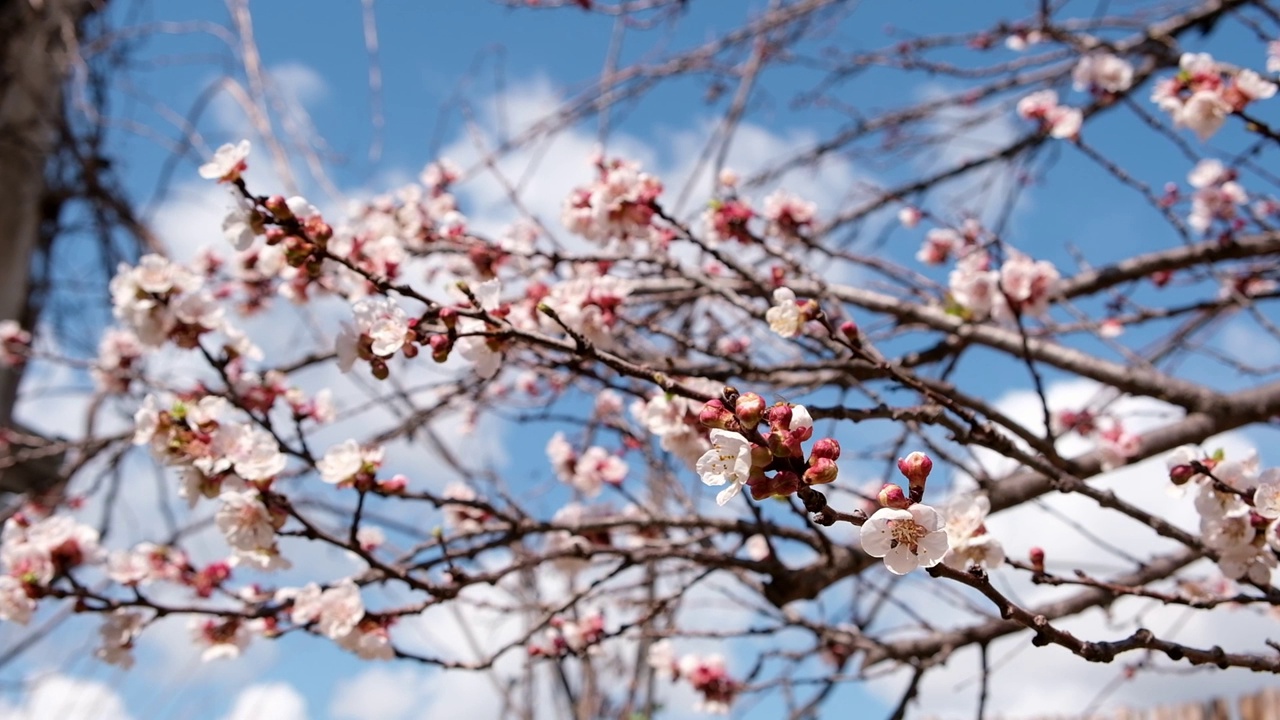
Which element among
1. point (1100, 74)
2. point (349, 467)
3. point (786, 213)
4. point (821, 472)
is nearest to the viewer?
point (821, 472)

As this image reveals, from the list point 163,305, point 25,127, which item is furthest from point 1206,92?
point 25,127

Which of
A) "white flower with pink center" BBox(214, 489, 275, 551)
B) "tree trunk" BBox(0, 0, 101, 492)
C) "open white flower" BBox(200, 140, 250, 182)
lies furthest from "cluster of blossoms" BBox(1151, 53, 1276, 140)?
"tree trunk" BBox(0, 0, 101, 492)

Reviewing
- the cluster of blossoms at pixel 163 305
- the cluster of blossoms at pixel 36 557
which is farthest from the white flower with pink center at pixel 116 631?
the cluster of blossoms at pixel 163 305

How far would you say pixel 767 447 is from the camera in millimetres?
768

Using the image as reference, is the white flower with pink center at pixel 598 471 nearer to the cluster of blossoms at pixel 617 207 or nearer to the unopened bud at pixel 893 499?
the cluster of blossoms at pixel 617 207

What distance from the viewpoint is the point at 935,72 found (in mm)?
2967

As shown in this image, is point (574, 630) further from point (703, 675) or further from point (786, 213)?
point (786, 213)

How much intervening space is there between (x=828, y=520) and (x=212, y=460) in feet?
3.45

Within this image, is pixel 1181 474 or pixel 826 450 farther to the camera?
pixel 1181 474

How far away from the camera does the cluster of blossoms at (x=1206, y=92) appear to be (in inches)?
70.4

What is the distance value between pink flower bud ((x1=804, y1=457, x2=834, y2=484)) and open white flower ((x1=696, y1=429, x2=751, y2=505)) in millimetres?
52

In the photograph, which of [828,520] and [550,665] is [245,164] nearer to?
[828,520]

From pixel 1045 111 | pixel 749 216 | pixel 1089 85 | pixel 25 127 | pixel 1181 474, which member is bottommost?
pixel 1181 474

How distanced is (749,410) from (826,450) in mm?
75
